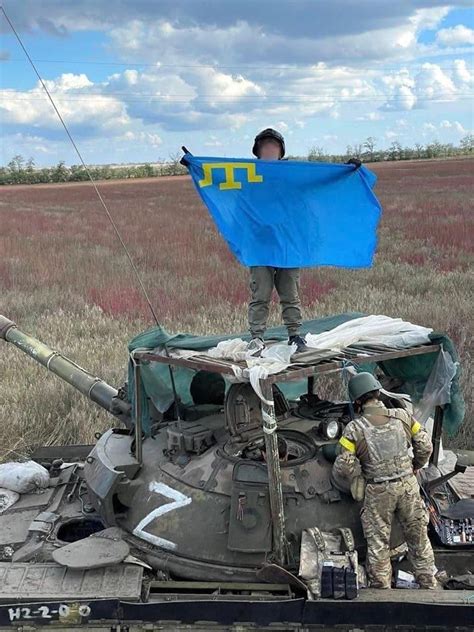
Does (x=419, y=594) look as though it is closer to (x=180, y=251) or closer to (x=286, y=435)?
(x=286, y=435)

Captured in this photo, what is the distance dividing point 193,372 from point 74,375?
1.38 m

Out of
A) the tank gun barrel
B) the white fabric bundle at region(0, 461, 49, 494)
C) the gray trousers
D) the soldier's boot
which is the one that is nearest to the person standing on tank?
the gray trousers

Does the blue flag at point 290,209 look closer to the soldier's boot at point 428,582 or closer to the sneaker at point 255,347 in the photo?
the sneaker at point 255,347

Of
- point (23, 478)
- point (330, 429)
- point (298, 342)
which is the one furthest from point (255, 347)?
point (23, 478)

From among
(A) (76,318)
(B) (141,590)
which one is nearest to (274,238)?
(B) (141,590)

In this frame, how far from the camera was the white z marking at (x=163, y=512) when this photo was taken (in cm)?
564

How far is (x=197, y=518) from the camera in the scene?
18.3 feet

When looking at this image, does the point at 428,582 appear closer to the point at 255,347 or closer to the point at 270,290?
the point at 255,347

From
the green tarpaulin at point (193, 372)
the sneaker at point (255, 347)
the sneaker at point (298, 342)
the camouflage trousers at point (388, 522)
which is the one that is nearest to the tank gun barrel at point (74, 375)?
the green tarpaulin at point (193, 372)

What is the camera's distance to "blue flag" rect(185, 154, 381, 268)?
6281mm

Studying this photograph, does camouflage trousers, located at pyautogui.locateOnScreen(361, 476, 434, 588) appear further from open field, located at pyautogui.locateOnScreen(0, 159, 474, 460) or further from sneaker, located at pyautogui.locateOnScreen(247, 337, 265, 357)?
open field, located at pyautogui.locateOnScreen(0, 159, 474, 460)

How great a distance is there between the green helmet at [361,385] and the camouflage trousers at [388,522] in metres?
0.64

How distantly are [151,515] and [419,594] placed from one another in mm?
1982

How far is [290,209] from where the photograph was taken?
6.49m
